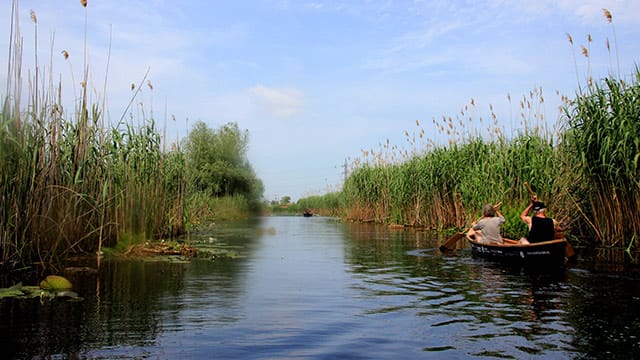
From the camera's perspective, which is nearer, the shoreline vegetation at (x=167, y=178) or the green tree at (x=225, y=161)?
the shoreline vegetation at (x=167, y=178)

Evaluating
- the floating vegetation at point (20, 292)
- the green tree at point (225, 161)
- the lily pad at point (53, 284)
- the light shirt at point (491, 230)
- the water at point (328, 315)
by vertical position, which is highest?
the green tree at point (225, 161)

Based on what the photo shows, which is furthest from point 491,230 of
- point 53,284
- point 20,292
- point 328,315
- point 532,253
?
point 20,292

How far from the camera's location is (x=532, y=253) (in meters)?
11.1

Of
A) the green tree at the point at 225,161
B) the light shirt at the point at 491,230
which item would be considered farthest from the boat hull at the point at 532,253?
the green tree at the point at 225,161

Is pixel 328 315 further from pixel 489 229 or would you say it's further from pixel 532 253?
pixel 489 229

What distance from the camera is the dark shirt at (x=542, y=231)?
11328mm

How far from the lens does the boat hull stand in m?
10.8

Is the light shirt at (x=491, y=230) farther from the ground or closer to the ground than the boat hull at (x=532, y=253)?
farther from the ground

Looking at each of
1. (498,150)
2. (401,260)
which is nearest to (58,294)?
(401,260)

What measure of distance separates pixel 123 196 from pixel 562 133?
10093mm

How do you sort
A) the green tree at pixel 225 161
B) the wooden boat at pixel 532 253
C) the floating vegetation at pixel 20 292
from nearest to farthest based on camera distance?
the floating vegetation at pixel 20 292
the wooden boat at pixel 532 253
the green tree at pixel 225 161

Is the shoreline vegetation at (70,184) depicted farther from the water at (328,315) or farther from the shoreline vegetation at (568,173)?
the shoreline vegetation at (568,173)

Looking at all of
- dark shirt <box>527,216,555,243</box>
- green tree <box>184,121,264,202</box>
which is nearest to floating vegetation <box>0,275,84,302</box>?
dark shirt <box>527,216,555,243</box>

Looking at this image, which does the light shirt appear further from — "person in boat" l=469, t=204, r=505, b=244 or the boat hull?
the boat hull
